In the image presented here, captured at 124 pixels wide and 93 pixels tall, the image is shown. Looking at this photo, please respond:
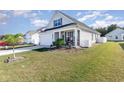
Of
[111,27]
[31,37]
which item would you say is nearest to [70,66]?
[31,37]

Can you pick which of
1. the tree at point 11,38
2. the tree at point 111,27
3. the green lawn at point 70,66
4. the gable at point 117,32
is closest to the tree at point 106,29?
the tree at point 111,27

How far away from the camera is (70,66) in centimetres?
558

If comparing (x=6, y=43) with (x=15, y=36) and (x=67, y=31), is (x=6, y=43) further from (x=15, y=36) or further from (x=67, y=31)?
(x=67, y=31)

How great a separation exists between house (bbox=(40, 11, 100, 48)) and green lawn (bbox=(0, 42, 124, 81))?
71 cm

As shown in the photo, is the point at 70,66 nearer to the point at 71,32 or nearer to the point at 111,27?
the point at 111,27

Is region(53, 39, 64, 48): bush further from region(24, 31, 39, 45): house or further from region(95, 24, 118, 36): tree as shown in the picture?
region(95, 24, 118, 36): tree

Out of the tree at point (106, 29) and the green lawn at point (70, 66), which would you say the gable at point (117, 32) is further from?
the green lawn at point (70, 66)

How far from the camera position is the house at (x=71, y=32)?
6879mm

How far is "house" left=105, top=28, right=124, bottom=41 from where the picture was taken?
5.97 meters

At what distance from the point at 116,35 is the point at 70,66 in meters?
1.80
